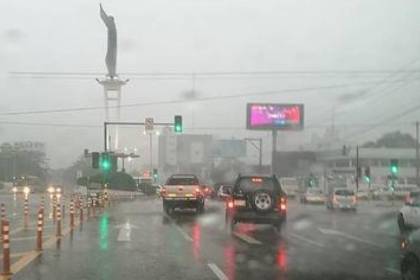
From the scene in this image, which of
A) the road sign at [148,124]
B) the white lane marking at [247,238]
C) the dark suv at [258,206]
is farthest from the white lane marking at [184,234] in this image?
the road sign at [148,124]

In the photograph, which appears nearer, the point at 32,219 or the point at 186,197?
the point at 32,219

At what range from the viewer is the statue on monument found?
303ft

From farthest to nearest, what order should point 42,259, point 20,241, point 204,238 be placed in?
point 204,238, point 20,241, point 42,259

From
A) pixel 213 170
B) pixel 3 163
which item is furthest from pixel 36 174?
pixel 213 170

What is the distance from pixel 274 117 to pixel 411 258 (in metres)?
80.5

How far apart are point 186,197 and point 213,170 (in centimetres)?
9799

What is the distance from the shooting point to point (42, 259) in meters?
15.9

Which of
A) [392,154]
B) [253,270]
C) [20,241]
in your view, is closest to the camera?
[253,270]

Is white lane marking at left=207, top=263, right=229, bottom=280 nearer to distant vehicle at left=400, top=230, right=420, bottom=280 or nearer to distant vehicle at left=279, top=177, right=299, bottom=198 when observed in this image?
distant vehicle at left=400, top=230, right=420, bottom=280

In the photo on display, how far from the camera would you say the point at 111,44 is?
93.9m

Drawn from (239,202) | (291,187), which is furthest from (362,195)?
(239,202)

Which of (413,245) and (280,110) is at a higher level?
(280,110)

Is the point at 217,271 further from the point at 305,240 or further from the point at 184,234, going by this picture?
the point at 184,234

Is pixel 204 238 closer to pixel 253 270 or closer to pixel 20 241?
pixel 20 241
